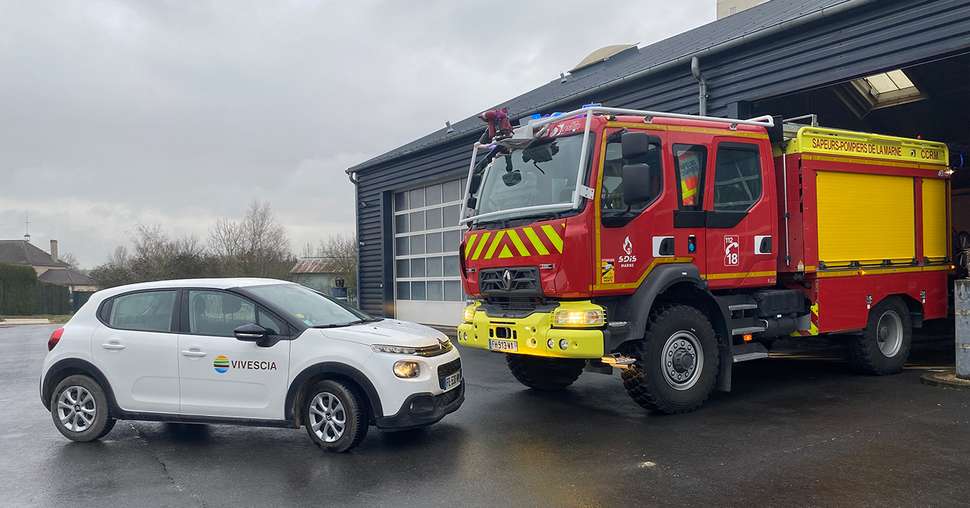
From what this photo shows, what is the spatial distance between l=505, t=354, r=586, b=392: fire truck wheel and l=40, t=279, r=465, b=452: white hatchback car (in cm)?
206

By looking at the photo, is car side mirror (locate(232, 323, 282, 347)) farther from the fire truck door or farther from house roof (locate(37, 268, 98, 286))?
house roof (locate(37, 268, 98, 286))

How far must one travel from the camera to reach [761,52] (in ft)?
35.2

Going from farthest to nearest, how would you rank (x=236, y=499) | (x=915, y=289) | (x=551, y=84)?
(x=551, y=84) < (x=915, y=289) < (x=236, y=499)

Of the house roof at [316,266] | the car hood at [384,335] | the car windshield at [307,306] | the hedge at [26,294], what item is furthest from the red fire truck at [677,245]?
the hedge at [26,294]

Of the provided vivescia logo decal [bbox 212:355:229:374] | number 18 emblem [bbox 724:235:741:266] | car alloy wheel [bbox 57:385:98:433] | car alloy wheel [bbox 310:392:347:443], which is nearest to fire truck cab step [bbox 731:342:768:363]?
number 18 emblem [bbox 724:235:741:266]

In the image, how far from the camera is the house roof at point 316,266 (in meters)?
41.3

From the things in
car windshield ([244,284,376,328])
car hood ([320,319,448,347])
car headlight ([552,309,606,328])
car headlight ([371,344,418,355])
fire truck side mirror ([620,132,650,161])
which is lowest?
car headlight ([371,344,418,355])

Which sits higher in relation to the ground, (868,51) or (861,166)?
(868,51)

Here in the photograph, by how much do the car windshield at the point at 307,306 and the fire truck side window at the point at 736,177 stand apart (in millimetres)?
3877

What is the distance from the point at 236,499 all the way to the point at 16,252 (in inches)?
3627

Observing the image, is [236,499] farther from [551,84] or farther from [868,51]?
[551,84]

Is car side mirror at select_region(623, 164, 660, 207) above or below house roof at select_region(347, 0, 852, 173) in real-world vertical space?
below

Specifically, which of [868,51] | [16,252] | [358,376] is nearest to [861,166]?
[868,51]

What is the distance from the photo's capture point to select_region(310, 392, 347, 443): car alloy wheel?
6.05 metres
